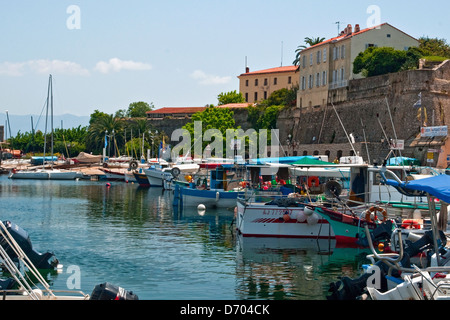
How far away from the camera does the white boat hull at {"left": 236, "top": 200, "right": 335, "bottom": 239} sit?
2289cm

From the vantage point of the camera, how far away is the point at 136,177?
2405 inches

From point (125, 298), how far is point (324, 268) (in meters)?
8.65

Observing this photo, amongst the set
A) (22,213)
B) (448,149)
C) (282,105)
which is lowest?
(22,213)

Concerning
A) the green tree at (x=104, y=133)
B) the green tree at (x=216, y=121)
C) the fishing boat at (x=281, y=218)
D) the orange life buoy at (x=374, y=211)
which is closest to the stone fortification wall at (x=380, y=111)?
the green tree at (x=216, y=121)

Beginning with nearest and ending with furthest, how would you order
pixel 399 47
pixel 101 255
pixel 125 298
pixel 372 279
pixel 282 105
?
pixel 125 298 → pixel 372 279 → pixel 101 255 → pixel 399 47 → pixel 282 105

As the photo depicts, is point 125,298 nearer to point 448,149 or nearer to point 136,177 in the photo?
point 448,149

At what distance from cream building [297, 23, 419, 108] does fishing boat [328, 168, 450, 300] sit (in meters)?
45.3

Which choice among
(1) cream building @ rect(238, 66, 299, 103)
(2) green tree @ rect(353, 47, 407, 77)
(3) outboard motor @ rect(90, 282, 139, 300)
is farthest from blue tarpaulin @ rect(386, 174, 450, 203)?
(1) cream building @ rect(238, 66, 299, 103)

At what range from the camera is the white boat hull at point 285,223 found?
901 inches

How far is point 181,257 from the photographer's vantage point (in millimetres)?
20828

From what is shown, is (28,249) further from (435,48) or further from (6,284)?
(435,48)

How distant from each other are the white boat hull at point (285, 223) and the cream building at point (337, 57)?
36.7m

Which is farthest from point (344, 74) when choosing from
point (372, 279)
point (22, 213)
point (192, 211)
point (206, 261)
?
point (372, 279)

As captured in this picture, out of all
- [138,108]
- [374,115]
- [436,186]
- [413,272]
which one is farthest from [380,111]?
[138,108]
